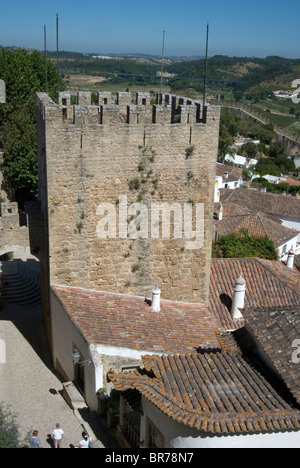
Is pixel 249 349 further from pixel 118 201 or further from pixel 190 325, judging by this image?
pixel 118 201

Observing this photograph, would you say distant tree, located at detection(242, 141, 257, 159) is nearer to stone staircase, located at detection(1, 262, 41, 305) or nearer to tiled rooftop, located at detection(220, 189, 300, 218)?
tiled rooftop, located at detection(220, 189, 300, 218)

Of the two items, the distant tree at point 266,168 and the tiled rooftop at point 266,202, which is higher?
the tiled rooftop at point 266,202

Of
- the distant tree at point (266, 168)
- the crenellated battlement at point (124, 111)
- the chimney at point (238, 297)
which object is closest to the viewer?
the crenellated battlement at point (124, 111)

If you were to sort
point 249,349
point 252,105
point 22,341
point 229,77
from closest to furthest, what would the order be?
1. point 249,349
2. point 22,341
3. point 252,105
4. point 229,77

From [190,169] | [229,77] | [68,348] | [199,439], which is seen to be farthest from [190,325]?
[229,77]

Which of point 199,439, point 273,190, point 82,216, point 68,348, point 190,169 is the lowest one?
point 273,190

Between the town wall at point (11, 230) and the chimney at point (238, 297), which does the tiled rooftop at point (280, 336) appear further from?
the town wall at point (11, 230)

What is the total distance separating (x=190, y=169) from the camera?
13797 millimetres

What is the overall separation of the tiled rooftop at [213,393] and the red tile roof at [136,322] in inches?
51.6

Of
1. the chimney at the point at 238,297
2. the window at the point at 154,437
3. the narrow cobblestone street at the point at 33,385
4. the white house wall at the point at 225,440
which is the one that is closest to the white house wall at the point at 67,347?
the narrow cobblestone street at the point at 33,385

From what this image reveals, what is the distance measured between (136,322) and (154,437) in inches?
145

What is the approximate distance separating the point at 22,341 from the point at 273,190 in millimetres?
43631

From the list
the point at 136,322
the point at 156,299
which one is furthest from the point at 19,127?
the point at 136,322

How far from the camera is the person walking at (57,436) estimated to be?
10961 millimetres
